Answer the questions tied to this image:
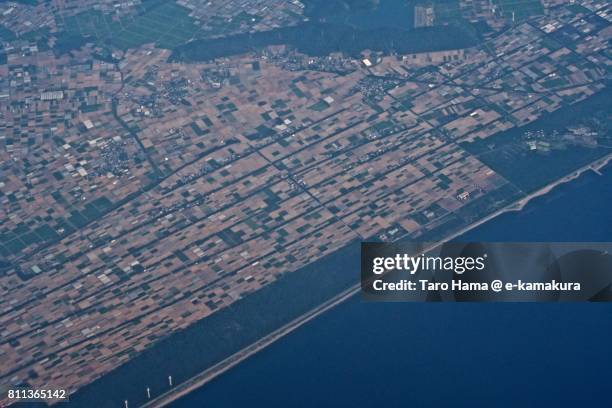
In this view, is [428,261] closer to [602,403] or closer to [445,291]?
[445,291]

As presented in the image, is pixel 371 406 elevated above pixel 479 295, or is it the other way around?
pixel 479 295

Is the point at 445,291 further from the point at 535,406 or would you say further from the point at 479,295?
the point at 535,406

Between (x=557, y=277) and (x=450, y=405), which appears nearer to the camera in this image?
(x=557, y=277)

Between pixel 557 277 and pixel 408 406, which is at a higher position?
pixel 557 277

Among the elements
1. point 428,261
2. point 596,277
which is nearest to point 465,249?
point 428,261

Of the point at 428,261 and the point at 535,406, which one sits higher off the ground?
the point at 428,261

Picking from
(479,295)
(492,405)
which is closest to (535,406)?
(492,405)

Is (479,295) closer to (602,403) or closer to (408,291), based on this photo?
(408,291)
